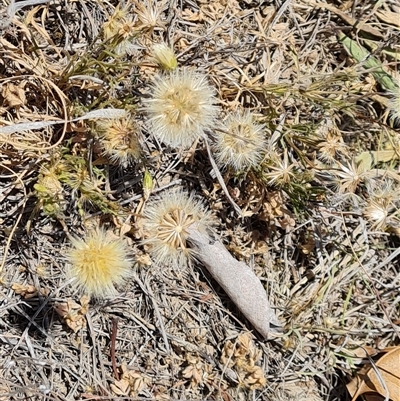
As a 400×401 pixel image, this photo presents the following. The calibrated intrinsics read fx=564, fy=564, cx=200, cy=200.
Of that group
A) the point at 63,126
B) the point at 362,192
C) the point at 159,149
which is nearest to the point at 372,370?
the point at 362,192

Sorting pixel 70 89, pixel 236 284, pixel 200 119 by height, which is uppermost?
pixel 200 119

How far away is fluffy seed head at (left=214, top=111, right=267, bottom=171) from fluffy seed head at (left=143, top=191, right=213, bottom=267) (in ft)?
0.64

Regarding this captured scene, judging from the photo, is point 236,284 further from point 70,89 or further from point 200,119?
point 70,89

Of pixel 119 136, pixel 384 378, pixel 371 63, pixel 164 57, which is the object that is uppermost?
pixel 371 63

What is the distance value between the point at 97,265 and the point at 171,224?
268mm

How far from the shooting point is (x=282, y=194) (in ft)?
6.62

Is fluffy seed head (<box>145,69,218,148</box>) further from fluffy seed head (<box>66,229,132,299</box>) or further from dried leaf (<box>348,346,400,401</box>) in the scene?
dried leaf (<box>348,346,400,401</box>)

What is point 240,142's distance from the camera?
1.77m

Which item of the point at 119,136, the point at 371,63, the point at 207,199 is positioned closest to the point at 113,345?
the point at 207,199

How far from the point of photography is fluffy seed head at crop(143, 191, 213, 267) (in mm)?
1760

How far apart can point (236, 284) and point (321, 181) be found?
478 mm

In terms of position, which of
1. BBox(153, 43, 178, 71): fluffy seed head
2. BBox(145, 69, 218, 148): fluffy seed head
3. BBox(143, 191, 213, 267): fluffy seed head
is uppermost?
BBox(153, 43, 178, 71): fluffy seed head

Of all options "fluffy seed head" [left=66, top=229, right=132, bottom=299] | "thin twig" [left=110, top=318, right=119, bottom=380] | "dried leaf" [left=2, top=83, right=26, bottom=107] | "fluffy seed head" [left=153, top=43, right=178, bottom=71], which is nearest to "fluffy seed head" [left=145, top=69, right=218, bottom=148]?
"fluffy seed head" [left=153, top=43, right=178, bottom=71]

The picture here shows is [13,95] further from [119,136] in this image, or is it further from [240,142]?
[240,142]
